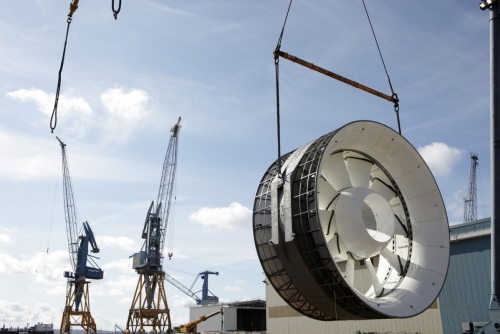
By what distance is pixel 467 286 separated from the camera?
126 feet

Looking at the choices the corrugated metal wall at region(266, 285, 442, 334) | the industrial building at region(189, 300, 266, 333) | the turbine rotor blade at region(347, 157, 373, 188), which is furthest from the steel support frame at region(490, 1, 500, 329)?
the industrial building at region(189, 300, 266, 333)

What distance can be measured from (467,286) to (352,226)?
22.1 meters

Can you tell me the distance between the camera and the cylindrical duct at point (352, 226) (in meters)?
20.2

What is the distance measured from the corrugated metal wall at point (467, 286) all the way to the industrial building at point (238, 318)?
46.6 m

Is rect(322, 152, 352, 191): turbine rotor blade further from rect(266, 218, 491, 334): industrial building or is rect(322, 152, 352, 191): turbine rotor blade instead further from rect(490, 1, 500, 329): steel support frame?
rect(266, 218, 491, 334): industrial building

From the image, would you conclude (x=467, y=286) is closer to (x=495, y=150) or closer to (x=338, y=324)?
(x=338, y=324)

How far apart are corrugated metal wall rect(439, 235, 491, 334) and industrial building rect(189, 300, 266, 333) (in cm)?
4660

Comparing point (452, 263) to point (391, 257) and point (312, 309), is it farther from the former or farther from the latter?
point (312, 309)

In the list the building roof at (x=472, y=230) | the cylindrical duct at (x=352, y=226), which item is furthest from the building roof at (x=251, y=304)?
the cylindrical duct at (x=352, y=226)

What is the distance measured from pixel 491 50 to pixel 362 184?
29.5ft

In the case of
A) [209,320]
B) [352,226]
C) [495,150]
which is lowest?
[209,320]

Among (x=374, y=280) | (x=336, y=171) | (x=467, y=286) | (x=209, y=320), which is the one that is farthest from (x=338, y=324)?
(x=209, y=320)

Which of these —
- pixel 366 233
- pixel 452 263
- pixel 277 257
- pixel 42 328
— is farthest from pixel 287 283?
pixel 42 328

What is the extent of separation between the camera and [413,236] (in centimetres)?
2512
